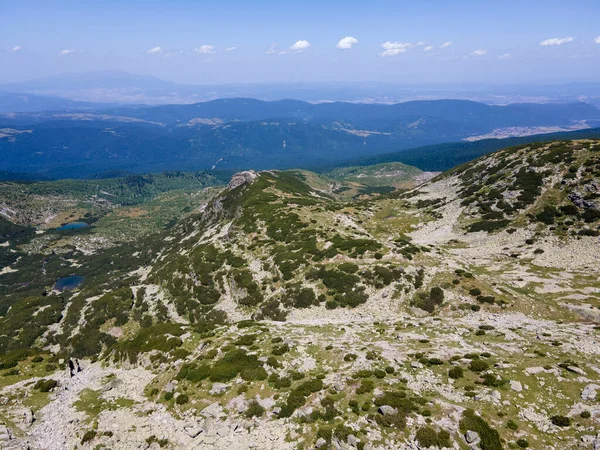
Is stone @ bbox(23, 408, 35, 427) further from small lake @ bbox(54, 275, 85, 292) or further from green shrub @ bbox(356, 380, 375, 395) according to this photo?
small lake @ bbox(54, 275, 85, 292)

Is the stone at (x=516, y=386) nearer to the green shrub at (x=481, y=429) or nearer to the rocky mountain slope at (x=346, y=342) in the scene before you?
the rocky mountain slope at (x=346, y=342)

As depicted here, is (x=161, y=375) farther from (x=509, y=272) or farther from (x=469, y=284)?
(x=509, y=272)

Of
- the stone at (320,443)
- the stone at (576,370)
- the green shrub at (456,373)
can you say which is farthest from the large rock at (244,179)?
the stone at (576,370)

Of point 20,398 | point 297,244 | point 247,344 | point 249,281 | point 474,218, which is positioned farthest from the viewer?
point 474,218

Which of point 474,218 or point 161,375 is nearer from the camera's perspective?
point 161,375

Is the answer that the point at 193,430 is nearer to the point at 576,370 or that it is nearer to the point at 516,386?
the point at 516,386

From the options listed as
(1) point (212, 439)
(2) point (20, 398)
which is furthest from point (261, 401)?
(2) point (20, 398)
